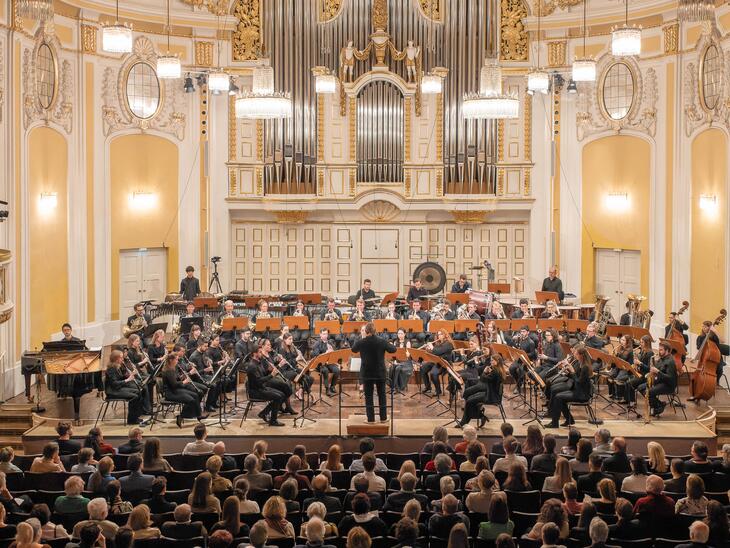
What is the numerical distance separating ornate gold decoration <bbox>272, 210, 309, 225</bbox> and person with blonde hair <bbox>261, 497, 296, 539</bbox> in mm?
15891

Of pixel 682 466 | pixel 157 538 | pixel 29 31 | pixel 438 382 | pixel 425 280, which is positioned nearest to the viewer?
pixel 157 538

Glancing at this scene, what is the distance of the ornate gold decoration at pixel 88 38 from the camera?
20422 mm

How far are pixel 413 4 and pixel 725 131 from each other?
27.9ft

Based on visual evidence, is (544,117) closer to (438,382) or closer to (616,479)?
(438,382)

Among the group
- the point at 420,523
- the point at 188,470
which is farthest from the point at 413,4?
the point at 420,523

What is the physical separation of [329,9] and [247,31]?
208 cm

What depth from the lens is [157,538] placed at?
780 centimetres

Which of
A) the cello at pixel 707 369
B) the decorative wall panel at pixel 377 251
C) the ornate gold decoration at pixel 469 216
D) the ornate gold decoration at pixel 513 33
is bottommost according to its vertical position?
the cello at pixel 707 369

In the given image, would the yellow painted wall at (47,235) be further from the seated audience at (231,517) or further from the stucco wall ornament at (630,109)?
the stucco wall ornament at (630,109)

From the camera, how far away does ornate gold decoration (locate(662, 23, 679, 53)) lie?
66.6 ft

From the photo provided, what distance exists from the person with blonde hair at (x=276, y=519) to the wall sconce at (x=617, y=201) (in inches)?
623

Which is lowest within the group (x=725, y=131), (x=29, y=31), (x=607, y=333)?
(x=607, y=333)

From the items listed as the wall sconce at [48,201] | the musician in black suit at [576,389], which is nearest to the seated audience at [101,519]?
the musician in black suit at [576,389]

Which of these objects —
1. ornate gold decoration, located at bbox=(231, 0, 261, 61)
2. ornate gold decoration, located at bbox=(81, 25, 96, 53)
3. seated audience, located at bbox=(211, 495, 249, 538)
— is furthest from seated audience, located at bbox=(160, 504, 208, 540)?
ornate gold decoration, located at bbox=(231, 0, 261, 61)
